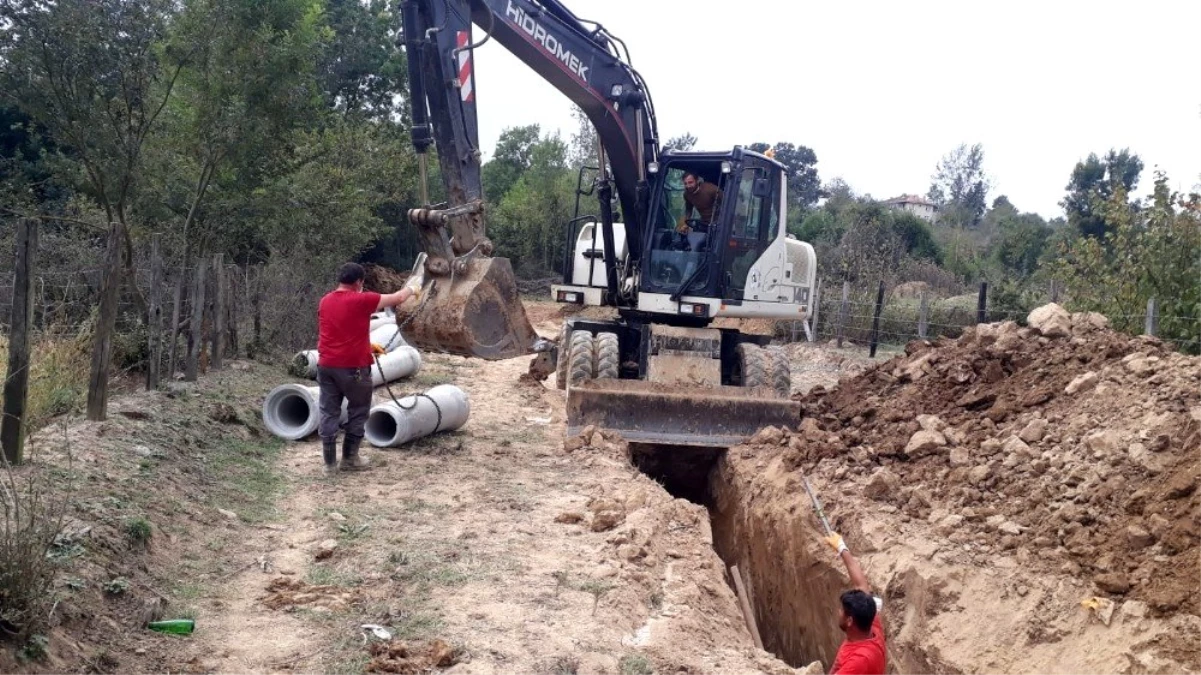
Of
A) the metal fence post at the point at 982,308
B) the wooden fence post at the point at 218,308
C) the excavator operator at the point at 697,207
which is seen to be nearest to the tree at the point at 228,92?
the wooden fence post at the point at 218,308

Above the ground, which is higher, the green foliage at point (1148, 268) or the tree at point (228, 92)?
the tree at point (228, 92)

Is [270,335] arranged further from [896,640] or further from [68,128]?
[896,640]

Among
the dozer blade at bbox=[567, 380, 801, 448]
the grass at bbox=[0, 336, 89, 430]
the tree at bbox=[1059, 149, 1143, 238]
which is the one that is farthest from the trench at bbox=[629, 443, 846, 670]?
the tree at bbox=[1059, 149, 1143, 238]

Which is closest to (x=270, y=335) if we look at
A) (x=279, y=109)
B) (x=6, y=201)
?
(x=279, y=109)

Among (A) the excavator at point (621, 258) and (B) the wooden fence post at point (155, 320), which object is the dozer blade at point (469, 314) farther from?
(B) the wooden fence post at point (155, 320)

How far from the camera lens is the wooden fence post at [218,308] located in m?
11.9

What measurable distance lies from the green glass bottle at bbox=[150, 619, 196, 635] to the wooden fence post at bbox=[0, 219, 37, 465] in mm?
2048

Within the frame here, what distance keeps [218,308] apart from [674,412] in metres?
5.78

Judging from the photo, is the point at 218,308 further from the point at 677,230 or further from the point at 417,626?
the point at 417,626

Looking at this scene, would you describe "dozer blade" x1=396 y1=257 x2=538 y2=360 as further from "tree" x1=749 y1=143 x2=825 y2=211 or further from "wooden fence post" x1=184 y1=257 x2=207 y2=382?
"tree" x1=749 y1=143 x2=825 y2=211

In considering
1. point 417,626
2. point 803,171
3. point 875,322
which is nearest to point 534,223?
point 875,322

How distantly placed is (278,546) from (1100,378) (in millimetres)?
6400

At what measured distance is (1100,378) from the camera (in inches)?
319

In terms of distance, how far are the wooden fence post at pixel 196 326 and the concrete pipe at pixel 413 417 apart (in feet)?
8.24
